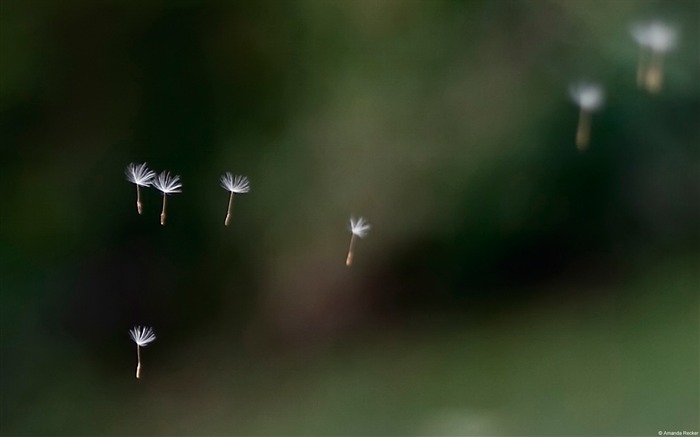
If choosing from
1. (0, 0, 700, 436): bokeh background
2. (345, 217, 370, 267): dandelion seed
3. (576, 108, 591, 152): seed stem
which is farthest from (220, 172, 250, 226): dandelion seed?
(576, 108, 591, 152): seed stem

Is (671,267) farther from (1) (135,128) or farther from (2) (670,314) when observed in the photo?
(1) (135,128)

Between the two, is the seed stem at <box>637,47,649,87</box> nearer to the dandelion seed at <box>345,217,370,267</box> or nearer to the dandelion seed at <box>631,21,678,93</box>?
the dandelion seed at <box>631,21,678,93</box>

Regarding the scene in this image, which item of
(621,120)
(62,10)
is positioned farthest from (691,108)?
(62,10)

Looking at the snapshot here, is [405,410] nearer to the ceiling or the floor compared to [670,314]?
nearer to the floor

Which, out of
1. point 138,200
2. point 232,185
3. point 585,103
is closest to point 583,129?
point 585,103

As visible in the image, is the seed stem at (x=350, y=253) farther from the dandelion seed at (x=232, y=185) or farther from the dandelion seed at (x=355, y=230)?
the dandelion seed at (x=232, y=185)
